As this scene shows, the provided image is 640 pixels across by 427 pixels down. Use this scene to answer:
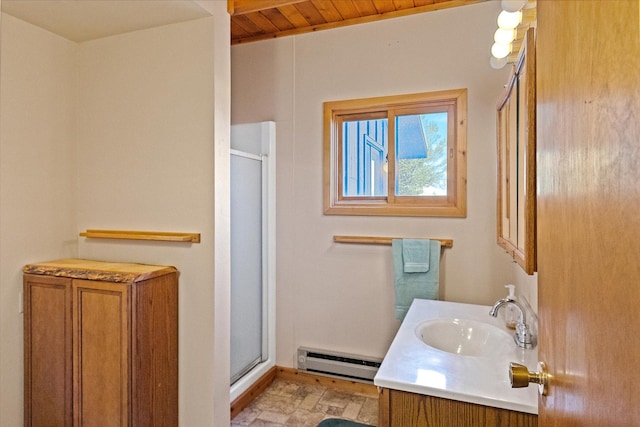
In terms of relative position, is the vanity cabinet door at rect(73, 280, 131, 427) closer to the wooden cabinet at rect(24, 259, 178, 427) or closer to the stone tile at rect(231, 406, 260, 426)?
the wooden cabinet at rect(24, 259, 178, 427)

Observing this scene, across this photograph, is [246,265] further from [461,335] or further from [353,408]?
[461,335]

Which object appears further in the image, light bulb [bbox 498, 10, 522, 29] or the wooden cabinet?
the wooden cabinet

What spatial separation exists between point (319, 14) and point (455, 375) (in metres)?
2.35

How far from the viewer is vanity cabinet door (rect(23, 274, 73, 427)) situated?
178 centimetres

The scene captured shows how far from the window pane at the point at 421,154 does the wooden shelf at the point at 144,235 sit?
1.42 m

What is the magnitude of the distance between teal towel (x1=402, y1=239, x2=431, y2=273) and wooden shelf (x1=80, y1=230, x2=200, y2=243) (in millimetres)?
1273

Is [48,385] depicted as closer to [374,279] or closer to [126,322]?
[126,322]

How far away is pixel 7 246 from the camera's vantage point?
1.82m

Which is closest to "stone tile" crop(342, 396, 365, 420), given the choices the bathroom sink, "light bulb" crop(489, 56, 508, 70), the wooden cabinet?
the bathroom sink

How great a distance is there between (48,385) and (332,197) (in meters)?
1.92

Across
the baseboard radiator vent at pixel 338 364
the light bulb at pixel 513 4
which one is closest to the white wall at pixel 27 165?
the baseboard radiator vent at pixel 338 364

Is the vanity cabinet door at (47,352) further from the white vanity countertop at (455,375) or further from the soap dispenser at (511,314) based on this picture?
the soap dispenser at (511,314)

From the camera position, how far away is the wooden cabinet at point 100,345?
1660mm

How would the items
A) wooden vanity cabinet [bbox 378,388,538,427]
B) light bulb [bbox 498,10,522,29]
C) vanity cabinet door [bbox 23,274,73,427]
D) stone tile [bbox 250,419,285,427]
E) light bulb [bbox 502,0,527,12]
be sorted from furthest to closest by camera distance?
stone tile [bbox 250,419,285,427], vanity cabinet door [bbox 23,274,73,427], light bulb [bbox 498,10,522,29], light bulb [bbox 502,0,527,12], wooden vanity cabinet [bbox 378,388,538,427]
